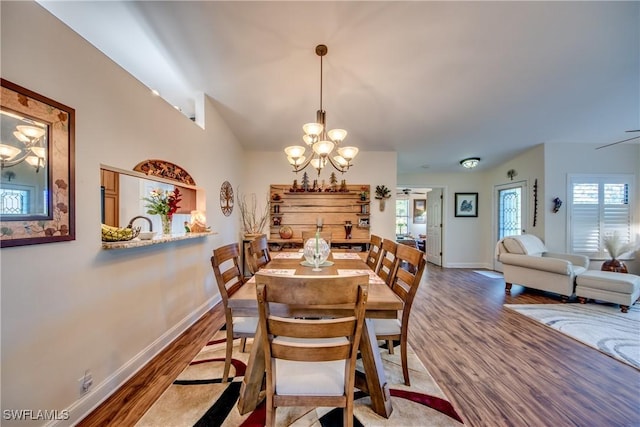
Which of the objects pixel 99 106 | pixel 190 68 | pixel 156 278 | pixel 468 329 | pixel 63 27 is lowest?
pixel 468 329

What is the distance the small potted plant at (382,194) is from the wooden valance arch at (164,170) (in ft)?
11.1

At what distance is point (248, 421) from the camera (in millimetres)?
1485

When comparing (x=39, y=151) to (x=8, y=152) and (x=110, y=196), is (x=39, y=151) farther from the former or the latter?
(x=110, y=196)

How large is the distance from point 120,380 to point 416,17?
3.82 m

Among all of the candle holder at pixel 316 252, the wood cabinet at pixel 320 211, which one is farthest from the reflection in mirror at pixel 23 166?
the wood cabinet at pixel 320 211

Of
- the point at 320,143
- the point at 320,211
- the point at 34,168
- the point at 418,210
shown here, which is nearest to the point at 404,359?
the point at 320,143

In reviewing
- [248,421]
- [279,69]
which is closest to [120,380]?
[248,421]

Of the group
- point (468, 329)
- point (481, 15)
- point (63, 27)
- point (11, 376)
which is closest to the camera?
point (11, 376)

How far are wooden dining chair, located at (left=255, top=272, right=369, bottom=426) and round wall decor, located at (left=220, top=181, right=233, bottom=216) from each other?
9.85ft

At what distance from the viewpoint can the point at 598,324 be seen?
287 cm

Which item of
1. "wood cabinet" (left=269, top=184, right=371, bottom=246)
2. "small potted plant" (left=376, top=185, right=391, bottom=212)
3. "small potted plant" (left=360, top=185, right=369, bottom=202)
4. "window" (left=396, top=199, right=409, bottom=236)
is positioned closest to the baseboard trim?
"wood cabinet" (left=269, top=184, right=371, bottom=246)

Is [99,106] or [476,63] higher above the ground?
[476,63]

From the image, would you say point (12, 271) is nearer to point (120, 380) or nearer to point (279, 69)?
point (120, 380)

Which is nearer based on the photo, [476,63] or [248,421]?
[248,421]
